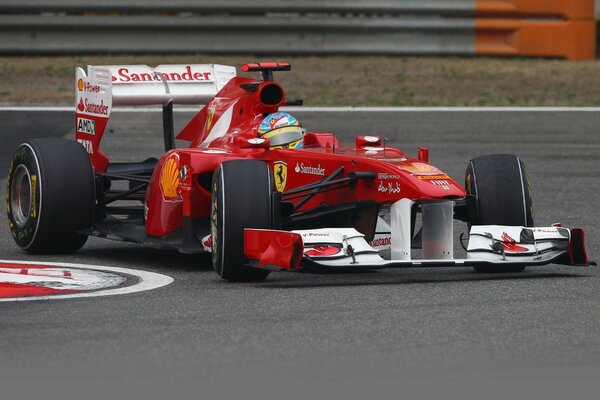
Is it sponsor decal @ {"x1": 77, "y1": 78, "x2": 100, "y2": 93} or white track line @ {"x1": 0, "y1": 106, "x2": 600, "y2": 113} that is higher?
sponsor decal @ {"x1": 77, "y1": 78, "x2": 100, "y2": 93}

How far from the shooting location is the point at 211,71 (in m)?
11.6

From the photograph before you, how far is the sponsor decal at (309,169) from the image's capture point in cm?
936

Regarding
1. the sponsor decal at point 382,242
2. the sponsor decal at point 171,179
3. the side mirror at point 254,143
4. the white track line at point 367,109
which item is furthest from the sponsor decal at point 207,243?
the white track line at point 367,109

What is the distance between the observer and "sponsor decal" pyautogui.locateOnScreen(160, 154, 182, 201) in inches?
384

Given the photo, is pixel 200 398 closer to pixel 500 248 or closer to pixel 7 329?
pixel 7 329

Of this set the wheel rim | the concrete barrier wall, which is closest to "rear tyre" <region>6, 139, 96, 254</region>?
the wheel rim

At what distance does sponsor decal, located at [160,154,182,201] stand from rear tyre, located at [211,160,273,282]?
1.06 meters

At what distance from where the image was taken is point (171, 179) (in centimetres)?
981

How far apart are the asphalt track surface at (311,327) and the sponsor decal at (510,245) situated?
17 cm

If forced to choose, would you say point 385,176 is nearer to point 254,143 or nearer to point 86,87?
point 254,143

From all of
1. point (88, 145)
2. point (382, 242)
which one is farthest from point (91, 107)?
point (382, 242)

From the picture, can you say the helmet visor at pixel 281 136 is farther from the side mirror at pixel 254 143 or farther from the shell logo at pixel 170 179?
the shell logo at pixel 170 179

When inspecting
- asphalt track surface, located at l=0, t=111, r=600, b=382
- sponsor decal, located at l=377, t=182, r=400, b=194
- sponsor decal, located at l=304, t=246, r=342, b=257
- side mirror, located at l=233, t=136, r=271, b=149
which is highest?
side mirror, located at l=233, t=136, r=271, b=149

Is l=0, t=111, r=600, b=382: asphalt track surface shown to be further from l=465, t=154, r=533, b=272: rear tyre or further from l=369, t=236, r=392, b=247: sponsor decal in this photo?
l=465, t=154, r=533, b=272: rear tyre
